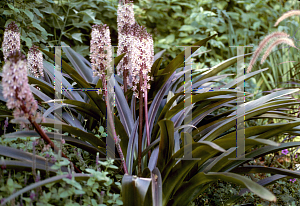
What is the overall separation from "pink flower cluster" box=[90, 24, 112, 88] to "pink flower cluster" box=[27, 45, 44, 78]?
67cm

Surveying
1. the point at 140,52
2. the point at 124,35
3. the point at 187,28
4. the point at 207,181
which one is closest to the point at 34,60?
the point at 124,35

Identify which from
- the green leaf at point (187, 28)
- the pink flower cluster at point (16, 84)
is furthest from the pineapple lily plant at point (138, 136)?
the green leaf at point (187, 28)

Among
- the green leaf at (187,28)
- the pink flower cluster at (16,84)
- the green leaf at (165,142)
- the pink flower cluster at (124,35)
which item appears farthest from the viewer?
the green leaf at (187,28)

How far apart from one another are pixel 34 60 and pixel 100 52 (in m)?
0.75

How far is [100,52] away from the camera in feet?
3.81

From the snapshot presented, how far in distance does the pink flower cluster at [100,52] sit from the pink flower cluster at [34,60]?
0.67m

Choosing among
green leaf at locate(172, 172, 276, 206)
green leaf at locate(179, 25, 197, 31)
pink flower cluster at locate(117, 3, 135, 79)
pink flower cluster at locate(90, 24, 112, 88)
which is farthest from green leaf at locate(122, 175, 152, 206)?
green leaf at locate(179, 25, 197, 31)

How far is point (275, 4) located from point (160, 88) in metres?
4.33

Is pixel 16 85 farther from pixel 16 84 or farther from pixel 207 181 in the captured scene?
pixel 207 181

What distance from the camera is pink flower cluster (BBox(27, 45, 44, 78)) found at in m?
1.65

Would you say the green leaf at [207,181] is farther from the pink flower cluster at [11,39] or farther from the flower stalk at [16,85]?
the pink flower cluster at [11,39]

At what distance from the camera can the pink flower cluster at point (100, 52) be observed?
1.15 m

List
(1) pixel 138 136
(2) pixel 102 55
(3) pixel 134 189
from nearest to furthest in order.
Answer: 1. (3) pixel 134 189
2. (2) pixel 102 55
3. (1) pixel 138 136

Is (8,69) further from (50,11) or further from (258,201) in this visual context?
(50,11)
